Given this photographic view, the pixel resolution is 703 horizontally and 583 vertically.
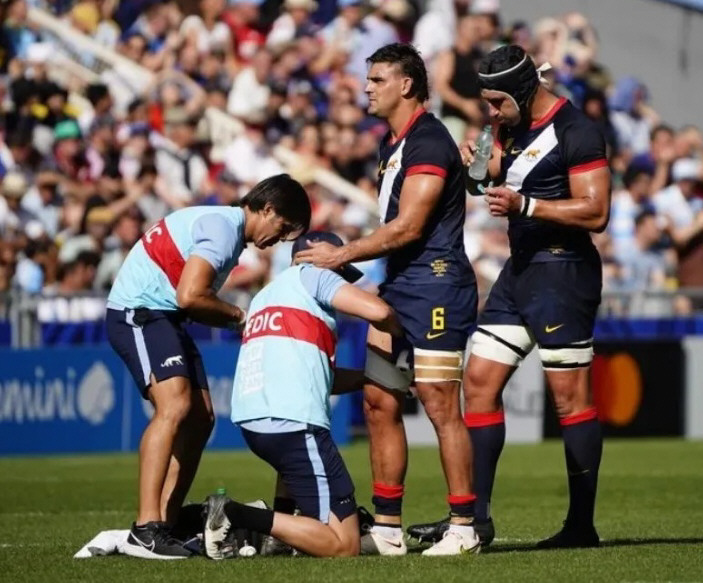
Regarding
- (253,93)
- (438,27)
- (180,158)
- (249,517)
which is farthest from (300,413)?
(438,27)

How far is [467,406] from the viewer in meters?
9.76

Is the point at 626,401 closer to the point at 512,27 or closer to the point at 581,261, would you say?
the point at 512,27

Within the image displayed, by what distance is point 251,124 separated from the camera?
22.8m

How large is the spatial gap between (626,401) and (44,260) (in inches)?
260

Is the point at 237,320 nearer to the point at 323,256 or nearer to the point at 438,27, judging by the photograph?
the point at 323,256

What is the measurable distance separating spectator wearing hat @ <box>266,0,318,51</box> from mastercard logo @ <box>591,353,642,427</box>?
23.6 feet

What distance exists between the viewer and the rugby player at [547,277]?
9.27m

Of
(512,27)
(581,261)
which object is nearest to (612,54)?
(512,27)

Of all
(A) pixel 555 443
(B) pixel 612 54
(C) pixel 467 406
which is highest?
(B) pixel 612 54

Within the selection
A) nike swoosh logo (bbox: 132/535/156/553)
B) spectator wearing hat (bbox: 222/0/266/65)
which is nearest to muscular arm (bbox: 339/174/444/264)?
nike swoosh logo (bbox: 132/535/156/553)

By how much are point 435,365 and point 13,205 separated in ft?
41.0

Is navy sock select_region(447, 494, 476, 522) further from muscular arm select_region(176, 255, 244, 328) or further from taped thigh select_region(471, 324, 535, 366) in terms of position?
muscular arm select_region(176, 255, 244, 328)

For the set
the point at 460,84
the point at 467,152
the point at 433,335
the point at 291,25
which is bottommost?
the point at 433,335

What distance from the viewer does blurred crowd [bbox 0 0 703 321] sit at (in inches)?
802
